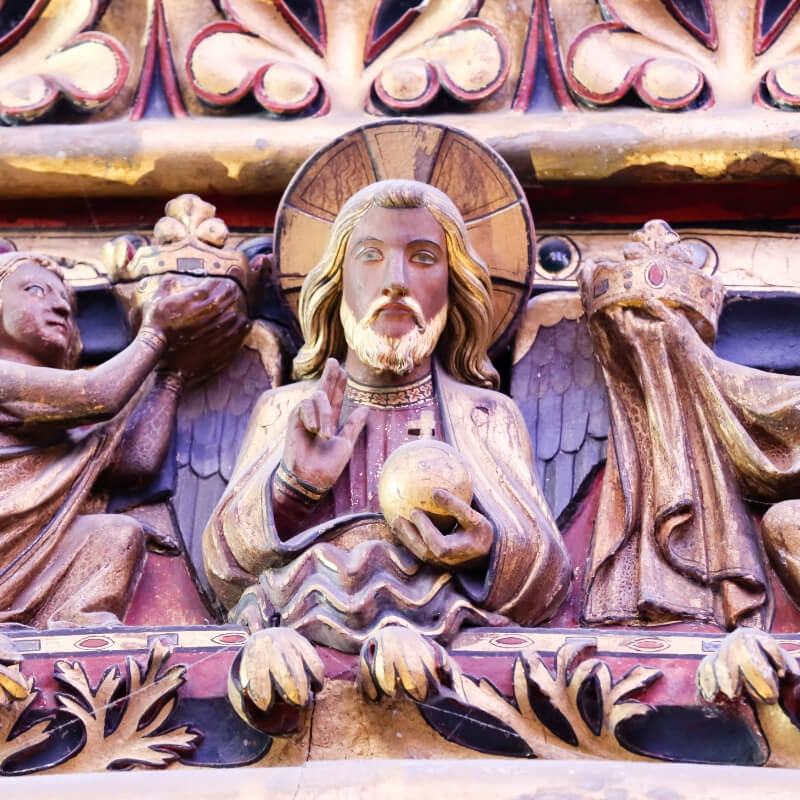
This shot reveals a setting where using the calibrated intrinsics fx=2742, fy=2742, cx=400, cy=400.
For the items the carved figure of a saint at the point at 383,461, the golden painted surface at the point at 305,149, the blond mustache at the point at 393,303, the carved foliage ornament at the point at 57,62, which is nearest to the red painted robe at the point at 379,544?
the carved figure of a saint at the point at 383,461

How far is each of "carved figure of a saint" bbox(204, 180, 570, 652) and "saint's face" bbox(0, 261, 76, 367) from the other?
1.46ft

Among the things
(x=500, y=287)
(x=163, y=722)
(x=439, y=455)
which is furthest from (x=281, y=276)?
(x=163, y=722)

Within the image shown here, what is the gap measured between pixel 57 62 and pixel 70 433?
1320mm

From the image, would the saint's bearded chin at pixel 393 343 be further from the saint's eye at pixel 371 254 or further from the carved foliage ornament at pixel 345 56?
the carved foliage ornament at pixel 345 56

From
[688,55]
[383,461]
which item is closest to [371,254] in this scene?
[383,461]

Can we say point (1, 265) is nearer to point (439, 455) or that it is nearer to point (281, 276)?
point (281, 276)

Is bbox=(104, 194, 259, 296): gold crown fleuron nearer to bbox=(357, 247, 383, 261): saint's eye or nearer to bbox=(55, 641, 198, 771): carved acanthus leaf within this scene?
bbox=(357, 247, 383, 261): saint's eye

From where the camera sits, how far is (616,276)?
5.77 metres

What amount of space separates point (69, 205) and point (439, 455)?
1.65 metres

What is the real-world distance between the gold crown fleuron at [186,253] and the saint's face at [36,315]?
226 millimetres

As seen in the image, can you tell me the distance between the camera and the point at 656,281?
5.73m

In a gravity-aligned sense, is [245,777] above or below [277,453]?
below

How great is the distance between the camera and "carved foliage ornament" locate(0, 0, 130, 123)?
257 inches

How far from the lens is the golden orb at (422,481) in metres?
5.10
